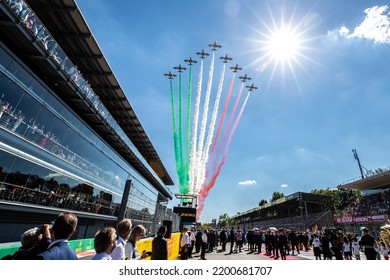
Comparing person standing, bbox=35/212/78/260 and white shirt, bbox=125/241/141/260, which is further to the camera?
white shirt, bbox=125/241/141/260

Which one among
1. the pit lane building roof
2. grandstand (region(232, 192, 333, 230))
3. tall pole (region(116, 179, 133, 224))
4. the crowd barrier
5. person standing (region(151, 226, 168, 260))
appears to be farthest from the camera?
grandstand (region(232, 192, 333, 230))

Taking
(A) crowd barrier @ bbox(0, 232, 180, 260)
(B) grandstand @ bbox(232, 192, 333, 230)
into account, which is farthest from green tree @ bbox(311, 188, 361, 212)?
(A) crowd barrier @ bbox(0, 232, 180, 260)

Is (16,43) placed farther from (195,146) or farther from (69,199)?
(195,146)

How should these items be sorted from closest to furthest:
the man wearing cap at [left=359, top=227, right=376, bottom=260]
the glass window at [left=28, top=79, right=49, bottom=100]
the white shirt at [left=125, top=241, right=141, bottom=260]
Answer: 1. the white shirt at [left=125, top=241, right=141, bottom=260]
2. the man wearing cap at [left=359, top=227, right=376, bottom=260]
3. the glass window at [left=28, top=79, right=49, bottom=100]

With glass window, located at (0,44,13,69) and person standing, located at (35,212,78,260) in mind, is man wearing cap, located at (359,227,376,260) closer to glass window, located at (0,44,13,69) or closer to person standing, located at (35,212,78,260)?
person standing, located at (35,212,78,260)

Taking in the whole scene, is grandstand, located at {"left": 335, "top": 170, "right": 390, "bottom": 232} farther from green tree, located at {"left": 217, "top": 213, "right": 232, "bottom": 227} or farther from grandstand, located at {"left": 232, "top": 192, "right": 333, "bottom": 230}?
green tree, located at {"left": 217, "top": 213, "right": 232, "bottom": 227}

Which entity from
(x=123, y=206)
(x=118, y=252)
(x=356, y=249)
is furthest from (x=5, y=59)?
(x=356, y=249)

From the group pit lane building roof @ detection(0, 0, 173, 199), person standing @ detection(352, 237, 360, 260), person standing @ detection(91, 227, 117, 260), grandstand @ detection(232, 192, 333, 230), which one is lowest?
person standing @ detection(91, 227, 117, 260)

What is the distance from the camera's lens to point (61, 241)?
2539mm

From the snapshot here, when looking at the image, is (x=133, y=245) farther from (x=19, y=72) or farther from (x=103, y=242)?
(x=19, y=72)

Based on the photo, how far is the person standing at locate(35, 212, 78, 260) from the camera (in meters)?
2.37

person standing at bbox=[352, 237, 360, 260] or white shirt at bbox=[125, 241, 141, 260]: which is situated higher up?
person standing at bbox=[352, 237, 360, 260]

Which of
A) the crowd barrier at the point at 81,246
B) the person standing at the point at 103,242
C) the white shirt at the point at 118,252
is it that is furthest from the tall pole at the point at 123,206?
the person standing at the point at 103,242
